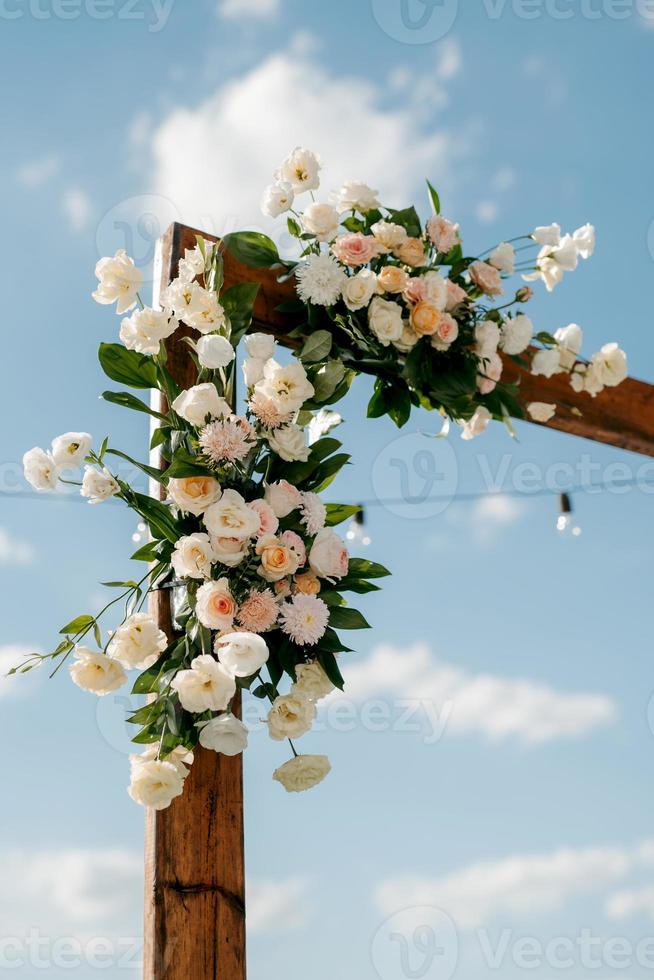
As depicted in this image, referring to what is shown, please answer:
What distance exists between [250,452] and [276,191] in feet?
1.73

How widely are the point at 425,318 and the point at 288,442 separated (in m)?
0.42

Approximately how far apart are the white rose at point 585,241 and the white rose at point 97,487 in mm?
1129

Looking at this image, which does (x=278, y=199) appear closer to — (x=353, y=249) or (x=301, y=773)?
(x=353, y=249)

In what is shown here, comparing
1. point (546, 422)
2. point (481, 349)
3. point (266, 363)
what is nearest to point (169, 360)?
point (266, 363)

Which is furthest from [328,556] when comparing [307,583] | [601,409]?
[601,409]

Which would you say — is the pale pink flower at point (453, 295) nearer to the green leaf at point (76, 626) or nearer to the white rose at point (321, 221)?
the white rose at point (321, 221)

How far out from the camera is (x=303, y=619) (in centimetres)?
142

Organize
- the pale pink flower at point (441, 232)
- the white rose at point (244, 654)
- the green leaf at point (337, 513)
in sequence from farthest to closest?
the pale pink flower at point (441, 232) → the green leaf at point (337, 513) → the white rose at point (244, 654)

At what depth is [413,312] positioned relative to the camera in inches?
A: 69.6

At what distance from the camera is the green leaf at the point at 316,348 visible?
5.43 ft

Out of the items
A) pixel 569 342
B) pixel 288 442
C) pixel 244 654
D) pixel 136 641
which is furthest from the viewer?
pixel 569 342

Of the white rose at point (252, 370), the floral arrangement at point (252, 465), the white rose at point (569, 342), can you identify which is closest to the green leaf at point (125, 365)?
the floral arrangement at point (252, 465)

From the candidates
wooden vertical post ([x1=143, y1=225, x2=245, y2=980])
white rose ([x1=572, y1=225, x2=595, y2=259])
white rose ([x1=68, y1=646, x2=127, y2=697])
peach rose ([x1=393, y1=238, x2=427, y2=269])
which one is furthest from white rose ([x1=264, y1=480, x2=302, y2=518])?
white rose ([x1=572, y1=225, x2=595, y2=259])

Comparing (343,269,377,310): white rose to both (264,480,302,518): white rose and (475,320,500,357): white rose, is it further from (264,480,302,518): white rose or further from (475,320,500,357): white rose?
(264,480,302,518): white rose
